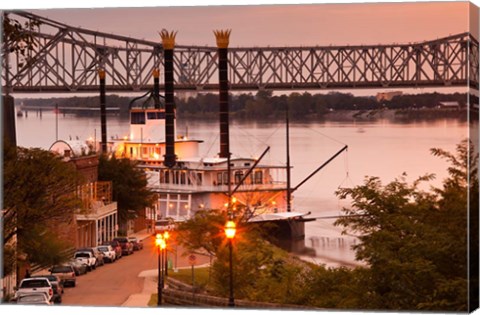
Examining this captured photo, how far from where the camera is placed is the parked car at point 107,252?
29969 millimetres

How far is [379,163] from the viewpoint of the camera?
30.1 metres

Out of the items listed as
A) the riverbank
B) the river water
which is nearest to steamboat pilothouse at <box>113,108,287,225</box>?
the river water

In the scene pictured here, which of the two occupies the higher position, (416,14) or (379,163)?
(416,14)

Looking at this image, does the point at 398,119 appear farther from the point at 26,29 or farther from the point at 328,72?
the point at 26,29

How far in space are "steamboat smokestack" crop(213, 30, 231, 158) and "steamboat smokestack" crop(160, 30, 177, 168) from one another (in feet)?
2.69

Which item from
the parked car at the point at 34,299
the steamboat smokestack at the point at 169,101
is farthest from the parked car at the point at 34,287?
the steamboat smokestack at the point at 169,101

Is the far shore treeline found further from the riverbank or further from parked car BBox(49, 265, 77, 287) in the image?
parked car BBox(49, 265, 77, 287)

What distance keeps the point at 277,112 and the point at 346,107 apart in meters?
1.28

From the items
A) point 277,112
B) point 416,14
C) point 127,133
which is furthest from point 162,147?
point 416,14

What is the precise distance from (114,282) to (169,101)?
4.15 m

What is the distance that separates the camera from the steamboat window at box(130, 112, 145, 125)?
1170 inches

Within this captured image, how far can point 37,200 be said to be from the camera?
2641 cm

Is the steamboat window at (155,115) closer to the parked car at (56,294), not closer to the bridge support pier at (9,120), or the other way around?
the bridge support pier at (9,120)

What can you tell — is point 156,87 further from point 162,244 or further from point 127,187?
point 162,244
